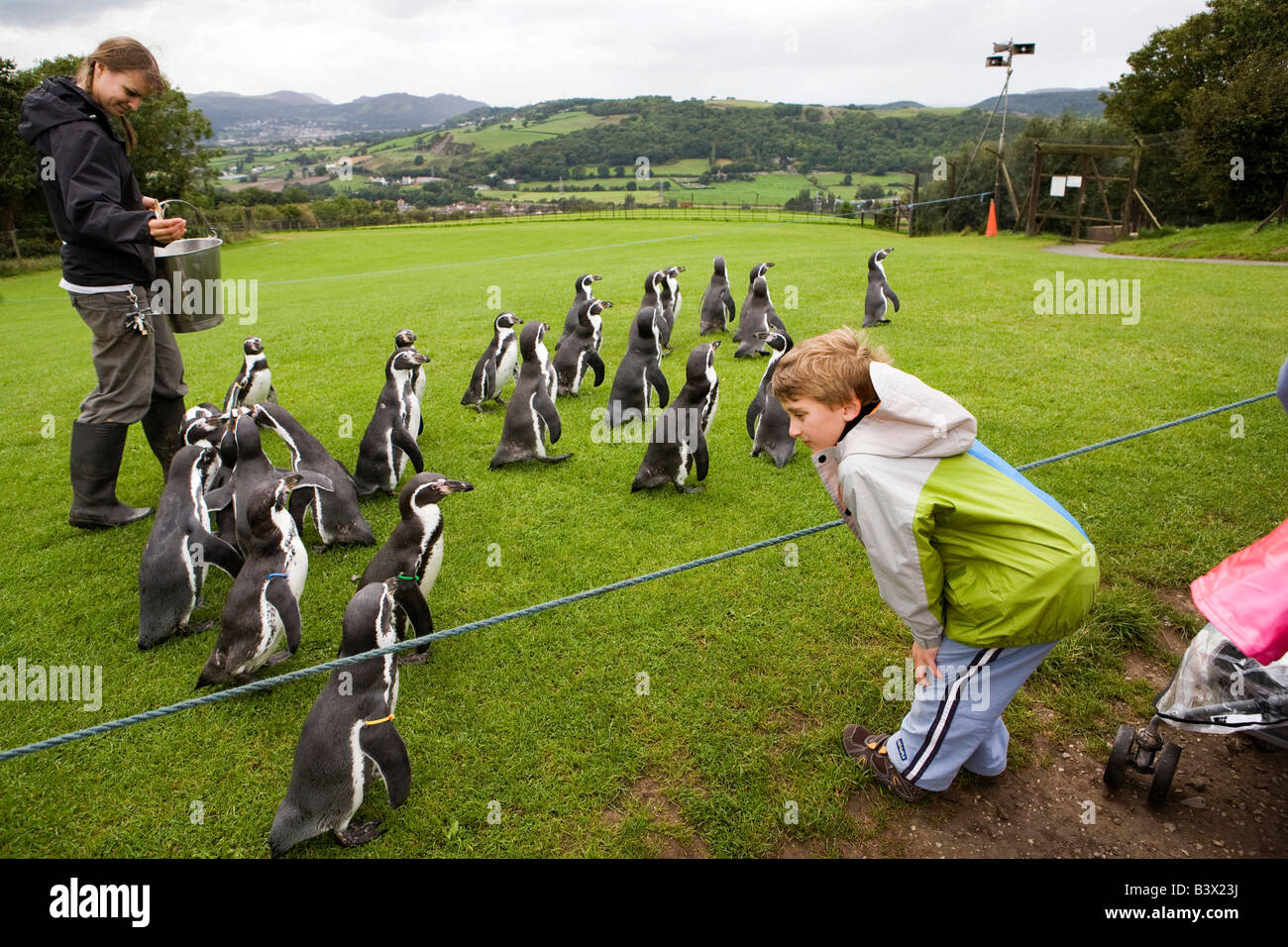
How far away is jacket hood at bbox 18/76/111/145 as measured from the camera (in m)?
4.85

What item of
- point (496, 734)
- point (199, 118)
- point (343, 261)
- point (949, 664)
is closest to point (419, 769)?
point (496, 734)

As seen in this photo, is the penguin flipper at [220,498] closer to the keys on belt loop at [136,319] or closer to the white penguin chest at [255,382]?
the keys on belt loop at [136,319]

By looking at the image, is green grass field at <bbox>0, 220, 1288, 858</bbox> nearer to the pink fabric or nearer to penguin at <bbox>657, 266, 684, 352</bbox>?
penguin at <bbox>657, 266, 684, 352</bbox>

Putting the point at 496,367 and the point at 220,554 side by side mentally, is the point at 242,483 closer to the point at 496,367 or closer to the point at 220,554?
the point at 220,554

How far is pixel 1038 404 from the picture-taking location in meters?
7.92

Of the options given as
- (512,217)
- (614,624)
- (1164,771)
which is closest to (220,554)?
(614,624)

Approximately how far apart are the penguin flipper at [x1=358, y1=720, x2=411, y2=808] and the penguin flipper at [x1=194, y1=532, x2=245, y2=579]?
2.00 m

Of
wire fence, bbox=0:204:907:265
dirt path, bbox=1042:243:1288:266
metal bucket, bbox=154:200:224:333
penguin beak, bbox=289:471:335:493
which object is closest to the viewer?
penguin beak, bbox=289:471:335:493

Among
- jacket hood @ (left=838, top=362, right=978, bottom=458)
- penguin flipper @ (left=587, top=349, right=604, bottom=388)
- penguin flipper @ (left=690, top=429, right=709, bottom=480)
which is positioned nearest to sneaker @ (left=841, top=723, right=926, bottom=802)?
jacket hood @ (left=838, top=362, right=978, bottom=458)

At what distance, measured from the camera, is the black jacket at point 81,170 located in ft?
16.0

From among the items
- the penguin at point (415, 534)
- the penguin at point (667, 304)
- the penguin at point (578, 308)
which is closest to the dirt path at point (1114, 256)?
the penguin at point (667, 304)

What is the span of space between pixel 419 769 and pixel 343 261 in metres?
28.1

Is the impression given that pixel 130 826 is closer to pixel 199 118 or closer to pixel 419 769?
pixel 419 769

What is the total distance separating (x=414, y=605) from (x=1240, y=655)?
12.2 feet
